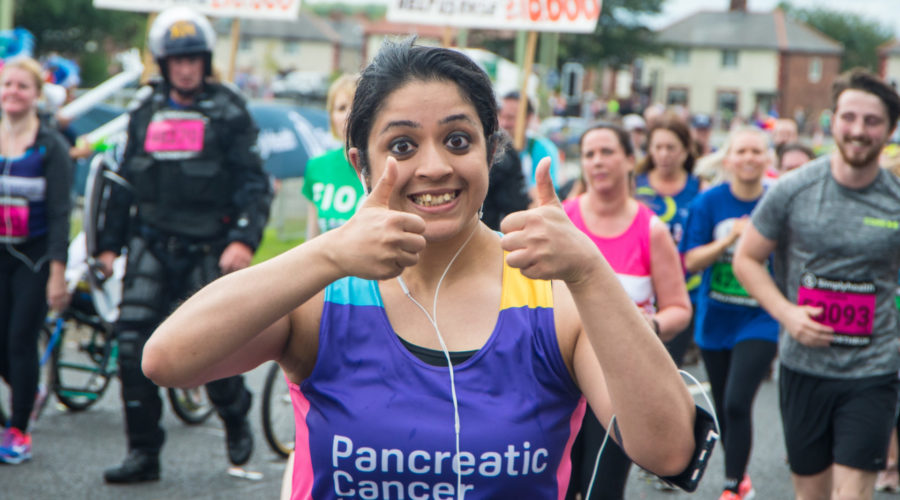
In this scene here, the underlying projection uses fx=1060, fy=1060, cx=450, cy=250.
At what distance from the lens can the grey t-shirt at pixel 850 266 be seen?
449 cm

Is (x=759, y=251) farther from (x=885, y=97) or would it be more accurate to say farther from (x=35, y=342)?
(x=35, y=342)

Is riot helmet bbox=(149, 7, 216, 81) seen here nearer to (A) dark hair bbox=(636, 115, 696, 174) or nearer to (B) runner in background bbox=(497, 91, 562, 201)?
(B) runner in background bbox=(497, 91, 562, 201)

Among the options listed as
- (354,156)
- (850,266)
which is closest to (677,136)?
(850,266)

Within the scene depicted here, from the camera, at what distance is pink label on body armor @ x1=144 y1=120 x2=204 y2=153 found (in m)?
5.86

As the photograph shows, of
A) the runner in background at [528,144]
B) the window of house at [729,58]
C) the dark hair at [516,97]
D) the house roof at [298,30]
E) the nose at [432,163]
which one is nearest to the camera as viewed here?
the nose at [432,163]

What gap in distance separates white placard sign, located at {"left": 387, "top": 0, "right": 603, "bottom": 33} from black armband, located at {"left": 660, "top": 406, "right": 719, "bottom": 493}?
19.7ft

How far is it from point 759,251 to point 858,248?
47 cm

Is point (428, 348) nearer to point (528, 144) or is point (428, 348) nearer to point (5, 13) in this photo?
point (528, 144)

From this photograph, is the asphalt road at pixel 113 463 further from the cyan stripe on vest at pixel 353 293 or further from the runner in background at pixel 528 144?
the cyan stripe on vest at pixel 353 293

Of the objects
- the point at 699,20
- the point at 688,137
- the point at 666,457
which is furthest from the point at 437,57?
the point at 699,20

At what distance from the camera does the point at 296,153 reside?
44.1ft

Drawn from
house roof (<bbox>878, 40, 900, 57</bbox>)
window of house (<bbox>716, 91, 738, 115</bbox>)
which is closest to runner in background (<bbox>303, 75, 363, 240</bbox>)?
window of house (<bbox>716, 91, 738, 115</bbox>)

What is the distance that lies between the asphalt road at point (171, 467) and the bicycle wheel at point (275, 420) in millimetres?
103

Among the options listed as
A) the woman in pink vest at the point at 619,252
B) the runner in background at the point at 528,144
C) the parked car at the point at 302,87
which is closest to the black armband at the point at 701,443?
the woman in pink vest at the point at 619,252
